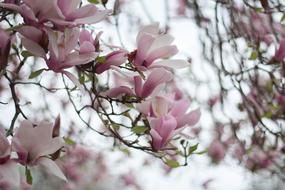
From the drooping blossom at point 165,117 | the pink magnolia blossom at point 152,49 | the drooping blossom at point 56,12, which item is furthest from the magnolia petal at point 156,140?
the drooping blossom at point 56,12

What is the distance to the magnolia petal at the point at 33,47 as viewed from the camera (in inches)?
30.4

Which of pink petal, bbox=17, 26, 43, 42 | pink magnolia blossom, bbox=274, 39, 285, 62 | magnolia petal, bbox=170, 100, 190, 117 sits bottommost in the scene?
pink magnolia blossom, bbox=274, 39, 285, 62

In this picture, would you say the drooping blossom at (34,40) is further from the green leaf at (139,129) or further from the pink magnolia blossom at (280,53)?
the pink magnolia blossom at (280,53)

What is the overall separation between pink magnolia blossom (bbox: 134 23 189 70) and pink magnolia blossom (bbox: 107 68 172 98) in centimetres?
2

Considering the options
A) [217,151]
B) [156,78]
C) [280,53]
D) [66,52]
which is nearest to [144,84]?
[156,78]

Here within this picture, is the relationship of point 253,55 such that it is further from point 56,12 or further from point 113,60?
Result: point 56,12

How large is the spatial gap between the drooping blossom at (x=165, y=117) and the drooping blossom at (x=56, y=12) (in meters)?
0.22

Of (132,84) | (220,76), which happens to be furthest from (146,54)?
(220,76)

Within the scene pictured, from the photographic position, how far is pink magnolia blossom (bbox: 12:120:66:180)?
2.42 ft

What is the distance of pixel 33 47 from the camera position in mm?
773

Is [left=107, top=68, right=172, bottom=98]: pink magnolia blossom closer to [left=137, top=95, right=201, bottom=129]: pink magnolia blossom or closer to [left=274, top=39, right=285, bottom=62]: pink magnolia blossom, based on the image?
[left=137, top=95, right=201, bottom=129]: pink magnolia blossom

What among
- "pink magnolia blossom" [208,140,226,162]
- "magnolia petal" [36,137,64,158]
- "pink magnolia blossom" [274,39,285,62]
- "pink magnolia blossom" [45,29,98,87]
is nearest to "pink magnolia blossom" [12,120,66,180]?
"magnolia petal" [36,137,64,158]

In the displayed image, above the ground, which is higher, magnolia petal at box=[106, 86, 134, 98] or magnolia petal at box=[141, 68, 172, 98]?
magnolia petal at box=[141, 68, 172, 98]

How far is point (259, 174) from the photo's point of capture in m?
2.37
